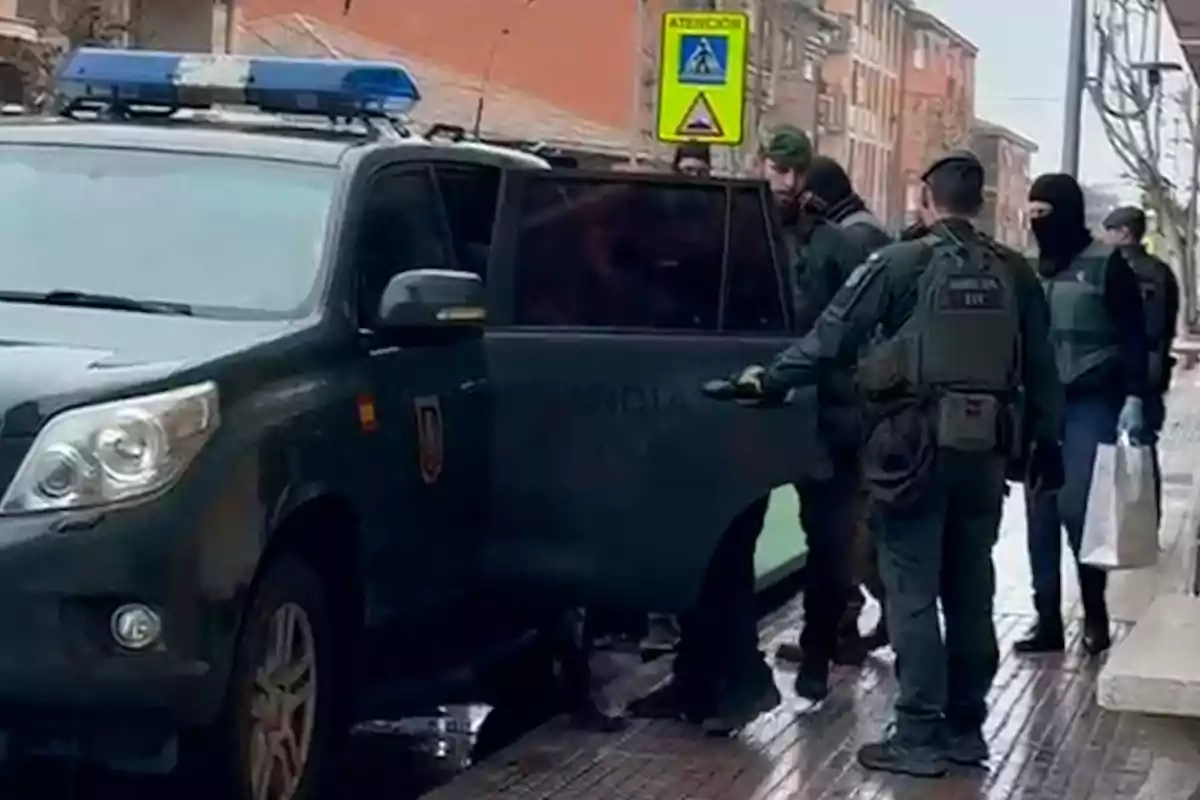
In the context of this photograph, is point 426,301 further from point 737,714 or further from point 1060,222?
point 1060,222

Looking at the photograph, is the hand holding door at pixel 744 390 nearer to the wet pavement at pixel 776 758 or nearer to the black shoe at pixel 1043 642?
the wet pavement at pixel 776 758

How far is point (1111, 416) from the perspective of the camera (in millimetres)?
9688

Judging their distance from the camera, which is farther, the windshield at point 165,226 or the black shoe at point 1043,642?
the black shoe at point 1043,642

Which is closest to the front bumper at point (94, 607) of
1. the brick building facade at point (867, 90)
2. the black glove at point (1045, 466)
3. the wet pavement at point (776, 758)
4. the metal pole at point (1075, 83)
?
the wet pavement at point (776, 758)

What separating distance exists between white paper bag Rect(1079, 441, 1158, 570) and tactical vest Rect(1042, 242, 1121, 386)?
363 mm

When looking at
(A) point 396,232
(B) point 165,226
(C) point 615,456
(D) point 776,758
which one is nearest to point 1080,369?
(D) point 776,758

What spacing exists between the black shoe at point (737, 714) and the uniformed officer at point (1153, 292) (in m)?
3.32

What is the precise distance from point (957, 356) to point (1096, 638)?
311 centimetres

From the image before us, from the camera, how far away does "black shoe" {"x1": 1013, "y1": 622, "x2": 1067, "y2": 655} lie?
970cm

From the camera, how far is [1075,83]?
25.3 m

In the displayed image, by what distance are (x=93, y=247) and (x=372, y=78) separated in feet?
3.98

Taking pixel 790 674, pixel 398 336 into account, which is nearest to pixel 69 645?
pixel 398 336

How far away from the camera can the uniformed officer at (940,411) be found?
697 cm

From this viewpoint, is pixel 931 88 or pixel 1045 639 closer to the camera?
pixel 1045 639
